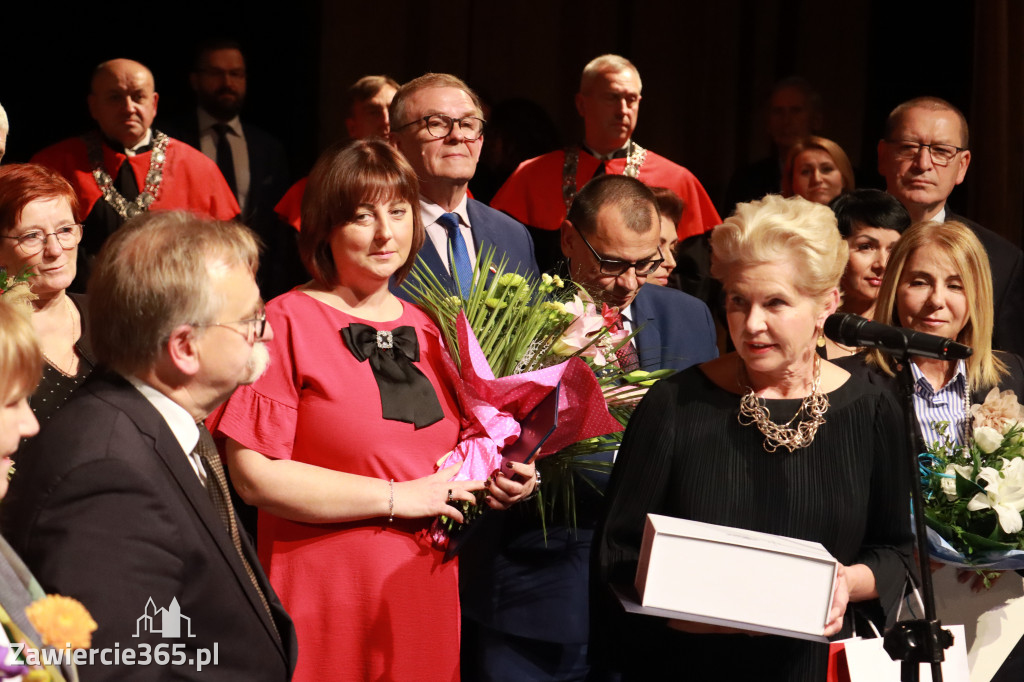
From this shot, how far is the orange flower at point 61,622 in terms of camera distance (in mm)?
1275

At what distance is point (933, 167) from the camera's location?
13.9 feet

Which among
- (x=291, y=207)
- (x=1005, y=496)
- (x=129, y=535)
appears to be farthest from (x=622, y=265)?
(x=291, y=207)

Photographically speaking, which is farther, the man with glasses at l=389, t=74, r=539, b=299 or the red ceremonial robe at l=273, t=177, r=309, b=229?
the red ceremonial robe at l=273, t=177, r=309, b=229

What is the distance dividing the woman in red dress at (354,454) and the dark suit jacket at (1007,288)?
2334 mm

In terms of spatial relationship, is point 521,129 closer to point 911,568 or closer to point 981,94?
point 981,94

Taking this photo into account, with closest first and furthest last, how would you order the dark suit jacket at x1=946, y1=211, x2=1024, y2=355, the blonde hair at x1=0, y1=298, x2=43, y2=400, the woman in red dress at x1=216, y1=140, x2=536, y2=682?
the blonde hair at x1=0, y1=298, x2=43, y2=400 < the woman in red dress at x1=216, y1=140, x2=536, y2=682 < the dark suit jacket at x1=946, y1=211, x2=1024, y2=355

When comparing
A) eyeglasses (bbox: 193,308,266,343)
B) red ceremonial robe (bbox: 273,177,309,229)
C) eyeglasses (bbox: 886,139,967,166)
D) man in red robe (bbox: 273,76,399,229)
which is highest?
man in red robe (bbox: 273,76,399,229)

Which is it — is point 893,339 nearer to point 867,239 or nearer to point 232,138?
point 867,239

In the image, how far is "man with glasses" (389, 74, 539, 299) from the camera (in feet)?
11.1

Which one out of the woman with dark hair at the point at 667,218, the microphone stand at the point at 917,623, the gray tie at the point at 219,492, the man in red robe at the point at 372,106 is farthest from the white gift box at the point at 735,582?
the man in red robe at the point at 372,106

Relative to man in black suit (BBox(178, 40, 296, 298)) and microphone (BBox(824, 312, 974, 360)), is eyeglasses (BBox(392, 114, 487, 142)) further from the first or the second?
man in black suit (BBox(178, 40, 296, 298))

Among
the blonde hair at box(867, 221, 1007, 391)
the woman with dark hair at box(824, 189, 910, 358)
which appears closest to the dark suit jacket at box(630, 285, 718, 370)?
the blonde hair at box(867, 221, 1007, 391)

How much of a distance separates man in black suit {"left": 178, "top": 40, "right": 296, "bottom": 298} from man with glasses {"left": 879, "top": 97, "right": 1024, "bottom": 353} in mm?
2669

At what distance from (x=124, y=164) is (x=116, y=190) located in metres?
0.13
